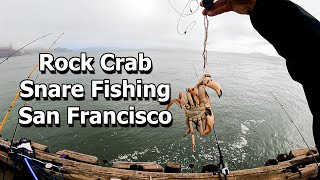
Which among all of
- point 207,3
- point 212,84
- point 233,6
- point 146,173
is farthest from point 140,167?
point 233,6

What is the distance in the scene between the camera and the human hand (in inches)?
64.6

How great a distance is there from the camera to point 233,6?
1697 millimetres

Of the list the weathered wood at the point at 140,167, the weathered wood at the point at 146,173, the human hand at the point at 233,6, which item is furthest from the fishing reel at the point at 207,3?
the weathered wood at the point at 140,167

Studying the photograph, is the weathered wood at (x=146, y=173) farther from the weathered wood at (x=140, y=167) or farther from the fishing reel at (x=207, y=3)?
the fishing reel at (x=207, y=3)

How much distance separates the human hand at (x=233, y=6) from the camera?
1.64 meters

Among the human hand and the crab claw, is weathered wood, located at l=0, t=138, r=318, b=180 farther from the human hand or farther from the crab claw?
the human hand

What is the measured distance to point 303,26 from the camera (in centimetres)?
142

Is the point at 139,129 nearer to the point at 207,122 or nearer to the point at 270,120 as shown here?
the point at 207,122

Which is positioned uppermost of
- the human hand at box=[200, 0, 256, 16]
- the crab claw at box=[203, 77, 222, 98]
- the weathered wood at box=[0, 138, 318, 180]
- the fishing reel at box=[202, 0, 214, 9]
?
the fishing reel at box=[202, 0, 214, 9]

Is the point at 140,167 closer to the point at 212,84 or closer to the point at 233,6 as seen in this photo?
the point at 212,84

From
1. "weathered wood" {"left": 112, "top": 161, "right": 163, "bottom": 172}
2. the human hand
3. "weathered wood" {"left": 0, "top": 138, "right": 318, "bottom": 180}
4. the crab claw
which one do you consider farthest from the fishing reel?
"weathered wood" {"left": 112, "top": 161, "right": 163, "bottom": 172}

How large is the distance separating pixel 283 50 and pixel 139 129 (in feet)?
62.5

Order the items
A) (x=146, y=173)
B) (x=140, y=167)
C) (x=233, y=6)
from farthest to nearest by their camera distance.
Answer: (x=140, y=167), (x=146, y=173), (x=233, y=6)

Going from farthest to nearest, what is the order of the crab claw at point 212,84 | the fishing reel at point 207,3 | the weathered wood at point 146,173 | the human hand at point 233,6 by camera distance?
the weathered wood at point 146,173 < the crab claw at point 212,84 < the fishing reel at point 207,3 < the human hand at point 233,6
